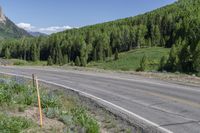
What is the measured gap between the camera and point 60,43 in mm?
175375

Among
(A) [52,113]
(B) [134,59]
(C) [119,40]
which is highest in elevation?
(C) [119,40]

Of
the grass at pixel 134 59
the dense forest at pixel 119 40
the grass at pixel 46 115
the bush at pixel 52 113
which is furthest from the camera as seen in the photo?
the dense forest at pixel 119 40

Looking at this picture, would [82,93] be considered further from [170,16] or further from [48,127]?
[170,16]

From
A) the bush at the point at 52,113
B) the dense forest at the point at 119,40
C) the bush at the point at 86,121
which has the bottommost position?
the bush at the point at 86,121

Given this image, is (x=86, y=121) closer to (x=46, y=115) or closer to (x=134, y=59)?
(x=46, y=115)

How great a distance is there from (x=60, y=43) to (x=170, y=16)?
50328mm

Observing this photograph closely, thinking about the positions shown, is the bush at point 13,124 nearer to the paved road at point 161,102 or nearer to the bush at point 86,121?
the bush at point 86,121

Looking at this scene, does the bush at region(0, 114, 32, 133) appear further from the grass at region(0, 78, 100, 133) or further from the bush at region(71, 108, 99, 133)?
the bush at region(71, 108, 99, 133)

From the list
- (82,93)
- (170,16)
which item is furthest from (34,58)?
(82,93)

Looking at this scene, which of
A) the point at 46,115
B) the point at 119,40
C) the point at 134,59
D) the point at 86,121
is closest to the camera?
the point at 86,121

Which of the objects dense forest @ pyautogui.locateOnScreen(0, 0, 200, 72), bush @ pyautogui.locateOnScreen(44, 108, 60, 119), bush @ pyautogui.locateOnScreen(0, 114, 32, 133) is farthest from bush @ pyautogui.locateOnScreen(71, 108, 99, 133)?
dense forest @ pyautogui.locateOnScreen(0, 0, 200, 72)

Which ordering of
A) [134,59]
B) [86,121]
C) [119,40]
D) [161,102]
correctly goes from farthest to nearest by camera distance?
[119,40] < [134,59] < [161,102] < [86,121]

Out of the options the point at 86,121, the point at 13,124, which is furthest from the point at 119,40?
the point at 13,124

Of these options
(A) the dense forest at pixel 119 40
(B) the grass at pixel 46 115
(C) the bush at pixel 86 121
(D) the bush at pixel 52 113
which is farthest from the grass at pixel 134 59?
(D) the bush at pixel 52 113
